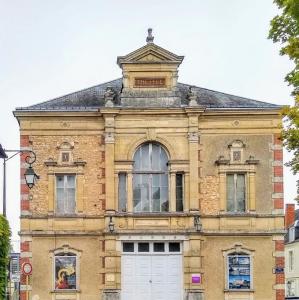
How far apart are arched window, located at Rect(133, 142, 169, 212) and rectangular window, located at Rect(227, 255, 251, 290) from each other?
12.3 feet

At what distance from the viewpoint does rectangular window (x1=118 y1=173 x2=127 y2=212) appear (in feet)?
144

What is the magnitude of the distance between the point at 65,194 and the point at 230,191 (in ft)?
24.1

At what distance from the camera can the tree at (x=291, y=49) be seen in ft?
87.2

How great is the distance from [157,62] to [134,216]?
697 cm

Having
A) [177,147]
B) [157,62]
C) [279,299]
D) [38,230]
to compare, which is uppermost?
[157,62]

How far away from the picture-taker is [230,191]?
1737 inches

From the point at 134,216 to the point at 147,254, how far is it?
1.76 meters

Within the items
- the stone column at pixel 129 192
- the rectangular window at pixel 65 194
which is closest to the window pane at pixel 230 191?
the stone column at pixel 129 192

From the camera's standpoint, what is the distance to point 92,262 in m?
43.2

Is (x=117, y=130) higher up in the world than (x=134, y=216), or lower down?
higher up

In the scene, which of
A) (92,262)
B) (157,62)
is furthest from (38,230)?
(157,62)

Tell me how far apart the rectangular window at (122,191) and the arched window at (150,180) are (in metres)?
0.42

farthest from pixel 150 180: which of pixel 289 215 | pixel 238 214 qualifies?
pixel 289 215

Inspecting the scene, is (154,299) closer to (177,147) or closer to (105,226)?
(105,226)
